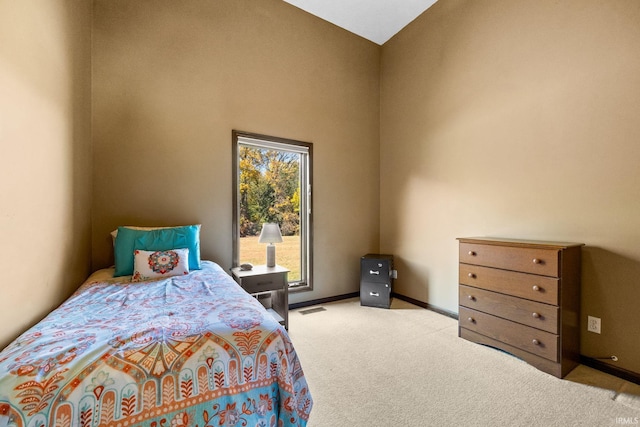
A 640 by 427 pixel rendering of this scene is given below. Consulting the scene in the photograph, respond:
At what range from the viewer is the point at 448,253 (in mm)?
3035

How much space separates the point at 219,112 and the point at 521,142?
2.89m

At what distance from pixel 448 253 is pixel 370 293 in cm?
102

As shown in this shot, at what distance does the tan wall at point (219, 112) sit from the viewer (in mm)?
2422

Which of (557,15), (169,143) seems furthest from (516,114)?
(169,143)

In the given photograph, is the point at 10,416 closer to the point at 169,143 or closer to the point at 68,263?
the point at 68,263

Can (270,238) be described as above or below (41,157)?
below

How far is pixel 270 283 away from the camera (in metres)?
2.64

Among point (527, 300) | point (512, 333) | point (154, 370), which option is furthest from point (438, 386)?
point (154, 370)

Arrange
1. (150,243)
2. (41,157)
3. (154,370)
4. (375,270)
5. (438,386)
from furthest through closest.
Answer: (375,270)
(150,243)
(438,386)
(41,157)
(154,370)

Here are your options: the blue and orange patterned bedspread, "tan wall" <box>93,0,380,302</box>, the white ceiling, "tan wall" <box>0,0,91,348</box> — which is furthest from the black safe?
the white ceiling

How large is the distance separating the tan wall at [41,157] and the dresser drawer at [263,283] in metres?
1.24

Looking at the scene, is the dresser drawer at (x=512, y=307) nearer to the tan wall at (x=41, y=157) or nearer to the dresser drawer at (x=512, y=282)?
the dresser drawer at (x=512, y=282)

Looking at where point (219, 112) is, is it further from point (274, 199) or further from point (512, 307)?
point (512, 307)

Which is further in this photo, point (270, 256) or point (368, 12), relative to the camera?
point (368, 12)
